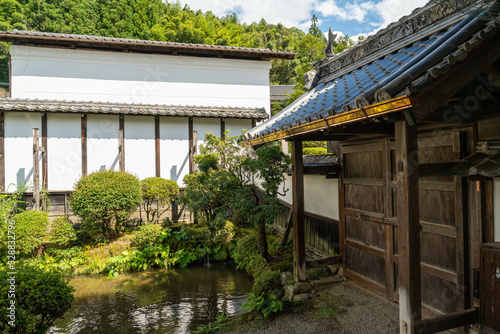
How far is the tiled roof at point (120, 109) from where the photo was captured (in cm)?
1326

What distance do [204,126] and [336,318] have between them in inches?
476

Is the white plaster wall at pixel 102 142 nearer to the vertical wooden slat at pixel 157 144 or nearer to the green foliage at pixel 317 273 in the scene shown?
the vertical wooden slat at pixel 157 144

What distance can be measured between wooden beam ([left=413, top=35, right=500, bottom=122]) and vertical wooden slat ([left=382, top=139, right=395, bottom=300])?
280 centimetres

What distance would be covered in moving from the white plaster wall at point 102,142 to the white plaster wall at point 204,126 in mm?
3757

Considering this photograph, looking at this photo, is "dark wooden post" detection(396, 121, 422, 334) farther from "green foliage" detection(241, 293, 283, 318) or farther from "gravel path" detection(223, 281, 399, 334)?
"green foliage" detection(241, 293, 283, 318)

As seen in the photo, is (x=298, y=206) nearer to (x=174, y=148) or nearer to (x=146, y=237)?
(x=146, y=237)

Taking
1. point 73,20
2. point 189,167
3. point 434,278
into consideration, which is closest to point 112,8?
point 73,20

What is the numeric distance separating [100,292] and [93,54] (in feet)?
38.4

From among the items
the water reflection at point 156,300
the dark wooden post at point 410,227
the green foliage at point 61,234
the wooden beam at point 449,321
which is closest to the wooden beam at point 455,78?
the dark wooden post at point 410,227

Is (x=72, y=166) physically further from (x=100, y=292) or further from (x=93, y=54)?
(x=100, y=292)

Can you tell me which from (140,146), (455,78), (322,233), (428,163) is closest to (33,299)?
(428,163)

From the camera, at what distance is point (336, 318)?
5465mm

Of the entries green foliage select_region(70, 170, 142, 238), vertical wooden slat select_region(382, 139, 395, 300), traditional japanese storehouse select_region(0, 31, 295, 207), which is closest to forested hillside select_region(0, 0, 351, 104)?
traditional japanese storehouse select_region(0, 31, 295, 207)

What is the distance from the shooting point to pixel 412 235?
3451 mm
